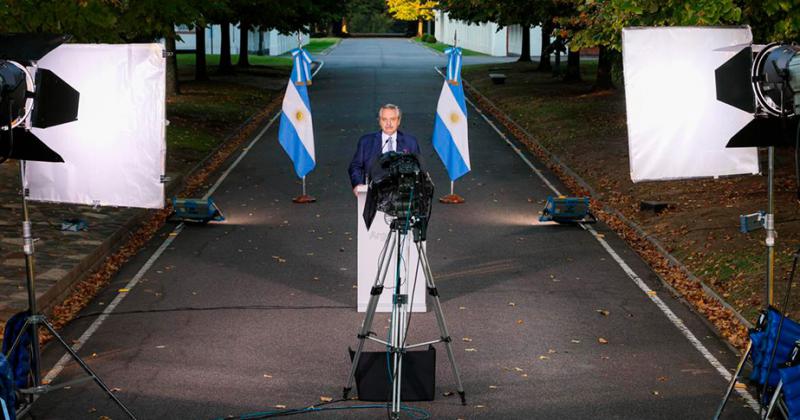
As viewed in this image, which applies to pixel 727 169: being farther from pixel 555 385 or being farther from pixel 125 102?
pixel 125 102

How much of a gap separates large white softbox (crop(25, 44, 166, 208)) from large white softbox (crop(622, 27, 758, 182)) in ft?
12.4

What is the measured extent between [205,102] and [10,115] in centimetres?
3098

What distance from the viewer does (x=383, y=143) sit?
39.7 feet

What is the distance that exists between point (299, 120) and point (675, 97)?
41.3 ft

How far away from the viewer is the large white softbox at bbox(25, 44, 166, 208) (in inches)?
392

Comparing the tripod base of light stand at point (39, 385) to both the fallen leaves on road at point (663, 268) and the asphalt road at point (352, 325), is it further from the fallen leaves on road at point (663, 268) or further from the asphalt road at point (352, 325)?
the fallen leaves on road at point (663, 268)

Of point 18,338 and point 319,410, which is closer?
point 18,338

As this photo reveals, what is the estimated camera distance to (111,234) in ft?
55.9

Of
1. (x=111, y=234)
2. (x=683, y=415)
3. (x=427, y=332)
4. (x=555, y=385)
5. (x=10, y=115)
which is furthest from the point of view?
(x=111, y=234)

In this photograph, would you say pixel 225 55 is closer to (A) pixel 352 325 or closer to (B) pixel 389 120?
(A) pixel 352 325

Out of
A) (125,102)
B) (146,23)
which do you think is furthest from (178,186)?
(125,102)

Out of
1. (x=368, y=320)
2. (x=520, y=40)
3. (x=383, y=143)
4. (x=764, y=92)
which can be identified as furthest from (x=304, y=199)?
(x=520, y=40)

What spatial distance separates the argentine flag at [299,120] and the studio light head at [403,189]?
1203cm

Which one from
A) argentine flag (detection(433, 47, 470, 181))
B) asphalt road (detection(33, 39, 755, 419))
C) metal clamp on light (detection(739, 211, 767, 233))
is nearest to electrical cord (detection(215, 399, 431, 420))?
asphalt road (detection(33, 39, 755, 419))
